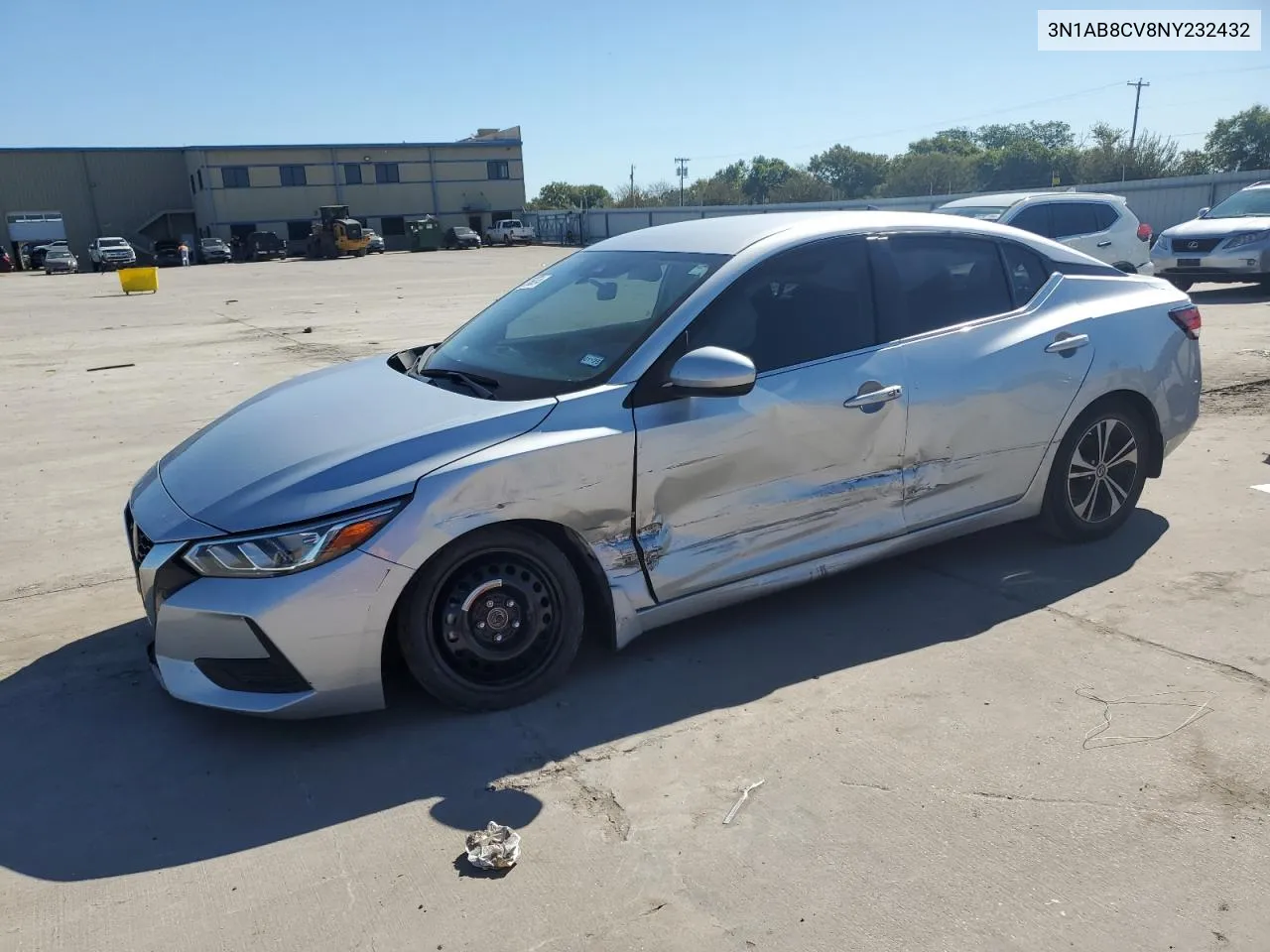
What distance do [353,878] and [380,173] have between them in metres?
76.6

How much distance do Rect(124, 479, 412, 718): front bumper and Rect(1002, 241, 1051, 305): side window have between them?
10.5ft

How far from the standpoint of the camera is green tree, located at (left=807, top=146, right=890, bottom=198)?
110 meters

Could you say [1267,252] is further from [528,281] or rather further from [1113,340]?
[528,281]

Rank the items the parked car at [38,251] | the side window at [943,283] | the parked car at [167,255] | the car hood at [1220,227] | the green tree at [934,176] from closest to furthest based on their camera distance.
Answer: the side window at [943,283] → the car hood at [1220,227] → the parked car at [38,251] → the parked car at [167,255] → the green tree at [934,176]

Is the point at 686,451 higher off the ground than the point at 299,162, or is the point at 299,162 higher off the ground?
the point at 299,162

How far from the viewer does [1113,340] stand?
16.1ft

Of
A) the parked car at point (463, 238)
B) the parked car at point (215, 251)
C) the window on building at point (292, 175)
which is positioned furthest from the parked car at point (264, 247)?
the window on building at point (292, 175)

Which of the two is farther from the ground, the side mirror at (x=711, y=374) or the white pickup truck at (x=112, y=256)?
the side mirror at (x=711, y=374)

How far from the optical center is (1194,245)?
615 inches

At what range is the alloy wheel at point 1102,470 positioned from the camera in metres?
4.95

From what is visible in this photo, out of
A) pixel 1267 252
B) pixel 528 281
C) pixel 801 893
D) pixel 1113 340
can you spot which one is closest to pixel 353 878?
pixel 801 893

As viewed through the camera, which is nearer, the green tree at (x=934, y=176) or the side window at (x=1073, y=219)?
the side window at (x=1073, y=219)

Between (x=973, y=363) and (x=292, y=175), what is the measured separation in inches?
2912

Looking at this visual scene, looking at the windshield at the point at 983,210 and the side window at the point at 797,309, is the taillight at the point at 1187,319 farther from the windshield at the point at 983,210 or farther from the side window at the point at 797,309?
the windshield at the point at 983,210
